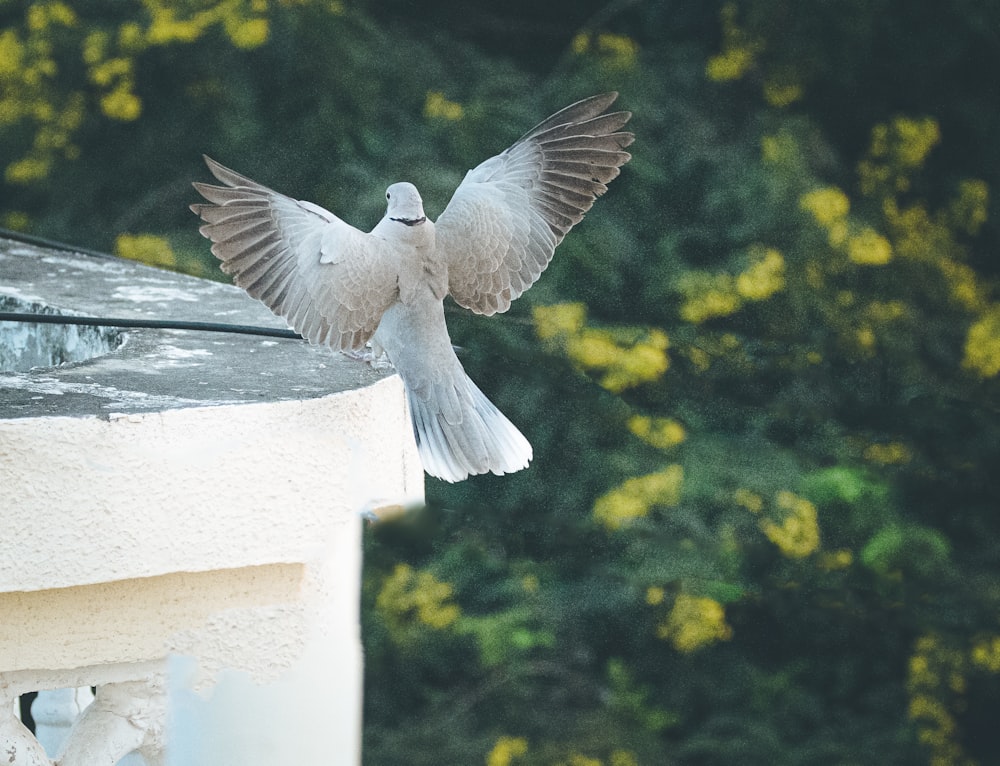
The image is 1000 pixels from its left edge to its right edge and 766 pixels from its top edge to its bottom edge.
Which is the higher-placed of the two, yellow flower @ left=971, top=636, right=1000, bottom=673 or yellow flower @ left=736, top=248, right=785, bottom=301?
yellow flower @ left=736, top=248, right=785, bottom=301

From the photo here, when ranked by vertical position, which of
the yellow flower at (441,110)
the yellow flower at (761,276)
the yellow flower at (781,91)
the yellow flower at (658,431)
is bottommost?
the yellow flower at (658,431)

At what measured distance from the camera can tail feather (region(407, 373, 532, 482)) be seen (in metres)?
1.40

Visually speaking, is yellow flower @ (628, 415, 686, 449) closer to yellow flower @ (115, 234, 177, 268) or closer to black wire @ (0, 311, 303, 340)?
yellow flower @ (115, 234, 177, 268)

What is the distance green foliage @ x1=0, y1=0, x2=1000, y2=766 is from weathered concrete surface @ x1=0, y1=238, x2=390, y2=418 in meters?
1.46

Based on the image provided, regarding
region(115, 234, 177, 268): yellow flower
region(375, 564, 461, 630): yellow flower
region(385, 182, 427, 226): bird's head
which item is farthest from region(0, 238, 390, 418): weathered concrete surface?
region(375, 564, 461, 630): yellow flower

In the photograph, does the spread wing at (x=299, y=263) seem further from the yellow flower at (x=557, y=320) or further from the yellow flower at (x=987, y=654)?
the yellow flower at (x=987, y=654)

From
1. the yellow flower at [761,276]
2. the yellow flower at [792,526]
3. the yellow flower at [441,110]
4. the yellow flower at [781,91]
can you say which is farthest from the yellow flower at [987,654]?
the yellow flower at [441,110]

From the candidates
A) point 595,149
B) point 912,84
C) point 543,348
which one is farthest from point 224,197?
point 912,84

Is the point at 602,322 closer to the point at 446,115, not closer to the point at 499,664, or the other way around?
the point at 446,115

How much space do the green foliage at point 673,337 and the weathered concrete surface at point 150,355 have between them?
1459 mm

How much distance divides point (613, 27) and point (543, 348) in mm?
1009

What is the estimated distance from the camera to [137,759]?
121 centimetres

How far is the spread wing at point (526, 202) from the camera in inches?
59.7

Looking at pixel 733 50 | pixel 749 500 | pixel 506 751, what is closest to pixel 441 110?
pixel 733 50
